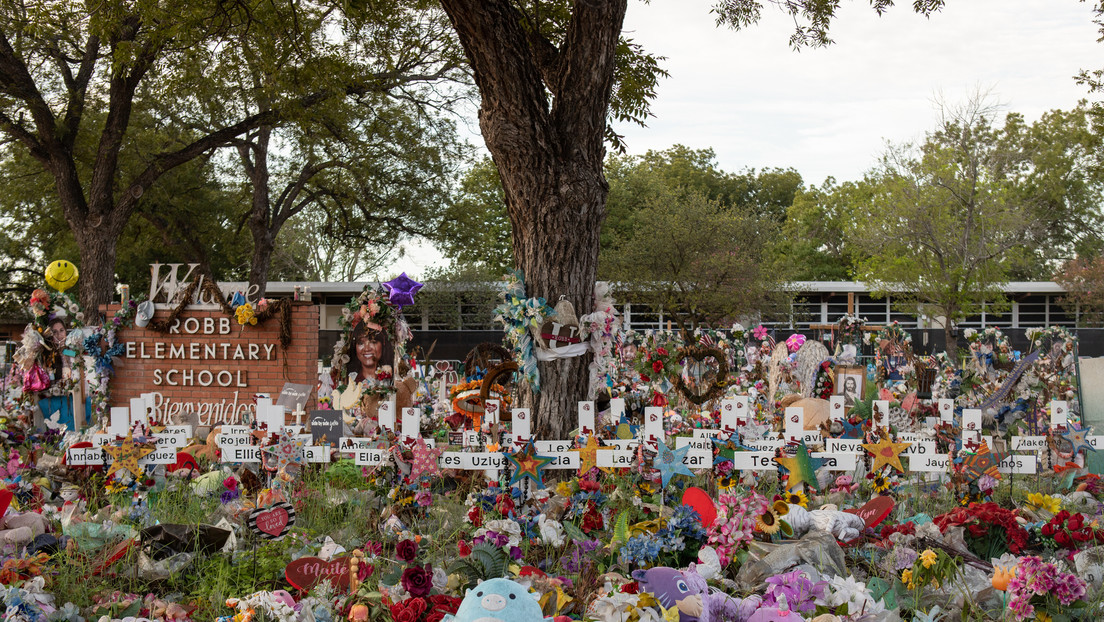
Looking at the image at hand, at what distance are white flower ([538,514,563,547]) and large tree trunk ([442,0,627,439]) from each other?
1709 millimetres

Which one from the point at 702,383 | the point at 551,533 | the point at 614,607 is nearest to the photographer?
the point at 614,607

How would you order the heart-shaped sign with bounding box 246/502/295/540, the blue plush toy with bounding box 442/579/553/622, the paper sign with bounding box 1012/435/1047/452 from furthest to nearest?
the paper sign with bounding box 1012/435/1047/452
the heart-shaped sign with bounding box 246/502/295/540
the blue plush toy with bounding box 442/579/553/622

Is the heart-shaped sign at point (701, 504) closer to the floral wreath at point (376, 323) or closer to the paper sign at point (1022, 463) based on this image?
the paper sign at point (1022, 463)

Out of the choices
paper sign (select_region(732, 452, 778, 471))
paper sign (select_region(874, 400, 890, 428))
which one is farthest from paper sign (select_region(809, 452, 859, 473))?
paper sign (select_region(874, 400, 890, 428))

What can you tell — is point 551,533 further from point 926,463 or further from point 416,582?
point 926,463

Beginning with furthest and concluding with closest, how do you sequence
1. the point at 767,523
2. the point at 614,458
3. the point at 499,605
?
the point at 614,458
the point at 767,523
the point at 499,605

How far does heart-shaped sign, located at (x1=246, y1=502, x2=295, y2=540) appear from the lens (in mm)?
4273

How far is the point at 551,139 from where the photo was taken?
20.0 ft

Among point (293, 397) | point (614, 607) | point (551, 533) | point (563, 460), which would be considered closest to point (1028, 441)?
point (563, 460)

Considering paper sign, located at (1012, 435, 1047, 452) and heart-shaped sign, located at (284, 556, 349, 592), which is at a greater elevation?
paper sign, located at (1012, 435, 1047, 452)

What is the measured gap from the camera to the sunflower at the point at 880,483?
5.53 meters

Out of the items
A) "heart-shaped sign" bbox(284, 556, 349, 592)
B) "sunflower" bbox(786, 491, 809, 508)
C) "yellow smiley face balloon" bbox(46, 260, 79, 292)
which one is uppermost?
"yellow smiley face balloon" bbox(46, 260, 79, 292)

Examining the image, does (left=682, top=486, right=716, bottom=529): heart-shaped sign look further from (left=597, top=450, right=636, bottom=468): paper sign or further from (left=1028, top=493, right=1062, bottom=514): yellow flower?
(left=1028, top=493, right=1062, bottom=514): yellow flower

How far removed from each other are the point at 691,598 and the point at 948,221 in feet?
71.8
